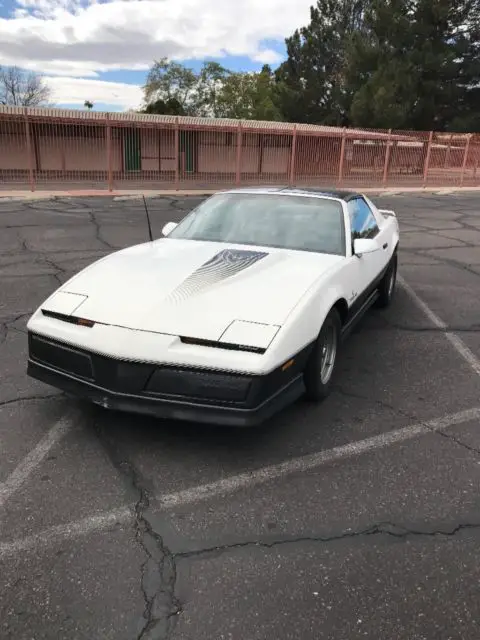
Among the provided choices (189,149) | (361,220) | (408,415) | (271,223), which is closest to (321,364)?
(408,415)

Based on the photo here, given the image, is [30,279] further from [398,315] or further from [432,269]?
[432,269]

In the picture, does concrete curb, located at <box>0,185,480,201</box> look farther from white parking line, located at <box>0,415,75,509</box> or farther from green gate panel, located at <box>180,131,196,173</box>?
white parking line, located at <box>0,415,75,509</box>

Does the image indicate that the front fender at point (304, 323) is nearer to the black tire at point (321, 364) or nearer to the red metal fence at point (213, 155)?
the black tire at point (321, 364)

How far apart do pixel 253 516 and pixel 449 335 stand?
341 cm

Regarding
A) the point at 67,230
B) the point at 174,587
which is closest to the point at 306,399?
the point at 174,587

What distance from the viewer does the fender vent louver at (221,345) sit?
113 inches

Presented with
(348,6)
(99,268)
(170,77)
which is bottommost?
(99,268)

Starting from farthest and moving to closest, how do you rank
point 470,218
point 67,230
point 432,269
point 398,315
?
point 470,218
point 67,230
point 432,269
point 398,315

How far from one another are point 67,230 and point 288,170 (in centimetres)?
1398

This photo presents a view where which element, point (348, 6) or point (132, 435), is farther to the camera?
point (348, 6)

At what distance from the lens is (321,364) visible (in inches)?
141

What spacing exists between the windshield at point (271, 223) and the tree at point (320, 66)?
36547 mm

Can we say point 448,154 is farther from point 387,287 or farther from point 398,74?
point 387,287

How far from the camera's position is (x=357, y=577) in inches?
87.8
